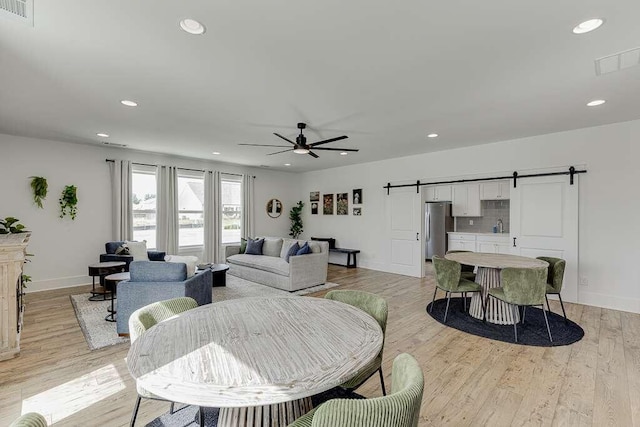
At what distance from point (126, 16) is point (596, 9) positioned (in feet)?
9.90

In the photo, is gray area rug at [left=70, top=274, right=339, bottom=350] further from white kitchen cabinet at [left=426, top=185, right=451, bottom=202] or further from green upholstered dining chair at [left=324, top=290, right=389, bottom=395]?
white kitchen cabinet at [left=426, top=185, right=451, bottom=202]

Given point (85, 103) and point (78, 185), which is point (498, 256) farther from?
point (78, 185)

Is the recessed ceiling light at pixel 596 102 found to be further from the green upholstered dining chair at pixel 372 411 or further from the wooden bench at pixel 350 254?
the wooden bench at pixel 350 254

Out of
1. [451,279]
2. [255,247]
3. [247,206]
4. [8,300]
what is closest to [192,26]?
[8,300]

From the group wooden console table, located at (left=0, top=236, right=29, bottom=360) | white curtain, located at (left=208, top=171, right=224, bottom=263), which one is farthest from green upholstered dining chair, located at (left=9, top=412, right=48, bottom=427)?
white curtain, located at (left=208, top=171, right=224, bottom=263)

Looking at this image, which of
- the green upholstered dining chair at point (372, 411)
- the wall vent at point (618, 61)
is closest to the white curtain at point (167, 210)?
the green upholstered dining chair at point (372, 411)

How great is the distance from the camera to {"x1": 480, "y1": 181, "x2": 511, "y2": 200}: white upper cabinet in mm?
6591

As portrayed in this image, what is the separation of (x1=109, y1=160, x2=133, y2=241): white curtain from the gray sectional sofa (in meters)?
2.10

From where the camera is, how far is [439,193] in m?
7.69

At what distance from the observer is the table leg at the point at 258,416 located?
4.50 feet

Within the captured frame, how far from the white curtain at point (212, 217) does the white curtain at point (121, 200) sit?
5.31ft

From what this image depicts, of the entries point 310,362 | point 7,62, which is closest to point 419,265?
point 310,362

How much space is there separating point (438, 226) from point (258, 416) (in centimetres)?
693

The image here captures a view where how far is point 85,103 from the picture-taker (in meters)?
3.49
